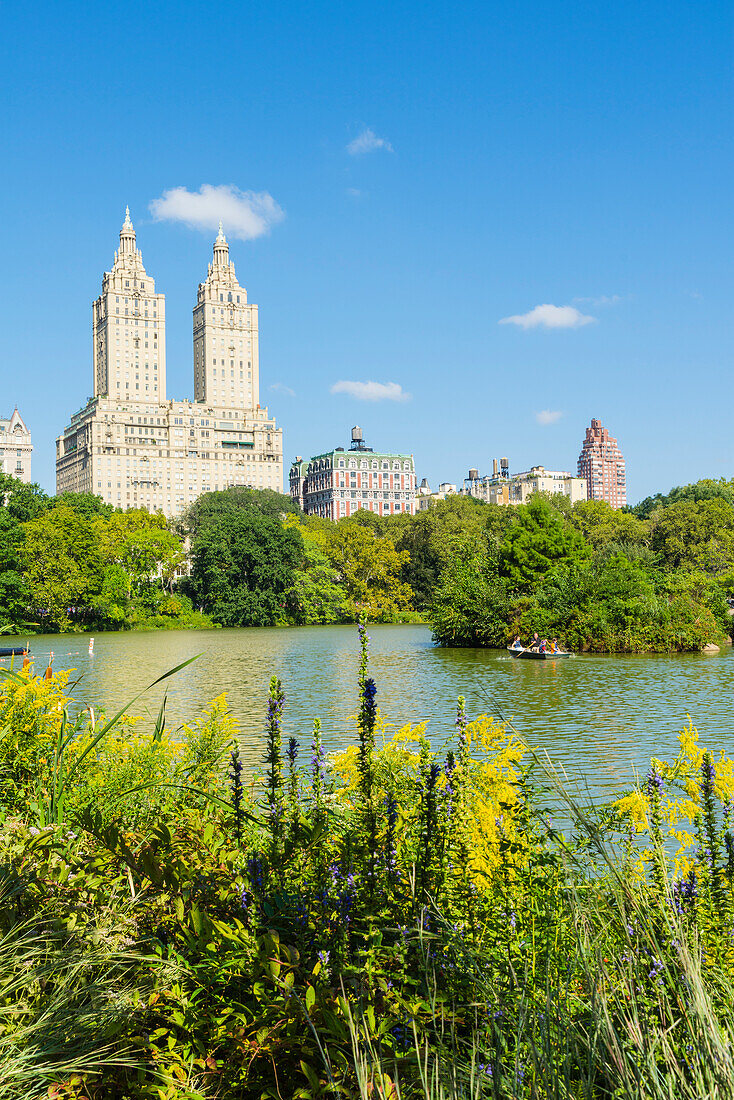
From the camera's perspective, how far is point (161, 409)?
138625mm

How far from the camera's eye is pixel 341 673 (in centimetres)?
2600

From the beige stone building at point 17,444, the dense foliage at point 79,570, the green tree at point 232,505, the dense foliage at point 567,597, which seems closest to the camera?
the dense foliage at point 567,597

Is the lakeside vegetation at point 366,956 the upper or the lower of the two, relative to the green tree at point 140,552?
lower

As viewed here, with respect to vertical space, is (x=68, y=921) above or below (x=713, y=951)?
above

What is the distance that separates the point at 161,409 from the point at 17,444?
183 feet

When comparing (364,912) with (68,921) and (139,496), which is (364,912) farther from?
(139,496)

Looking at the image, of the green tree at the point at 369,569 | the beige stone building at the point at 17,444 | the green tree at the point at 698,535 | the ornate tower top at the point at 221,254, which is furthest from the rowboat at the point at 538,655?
the beige stone building at the point at 17,444

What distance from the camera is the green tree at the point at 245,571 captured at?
201 ft

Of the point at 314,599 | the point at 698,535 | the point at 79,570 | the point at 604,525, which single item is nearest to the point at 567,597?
the point at 698,535

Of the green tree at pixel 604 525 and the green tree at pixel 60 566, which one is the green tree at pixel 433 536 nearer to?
the green tree at pixel 604 525

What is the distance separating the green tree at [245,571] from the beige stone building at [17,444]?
128546 millimetres

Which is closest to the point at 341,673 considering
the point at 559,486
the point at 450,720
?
the point at 450,720

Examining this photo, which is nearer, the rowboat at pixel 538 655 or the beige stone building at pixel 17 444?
the rowboat at pixel 538 655

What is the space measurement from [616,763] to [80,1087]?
10.1 m
